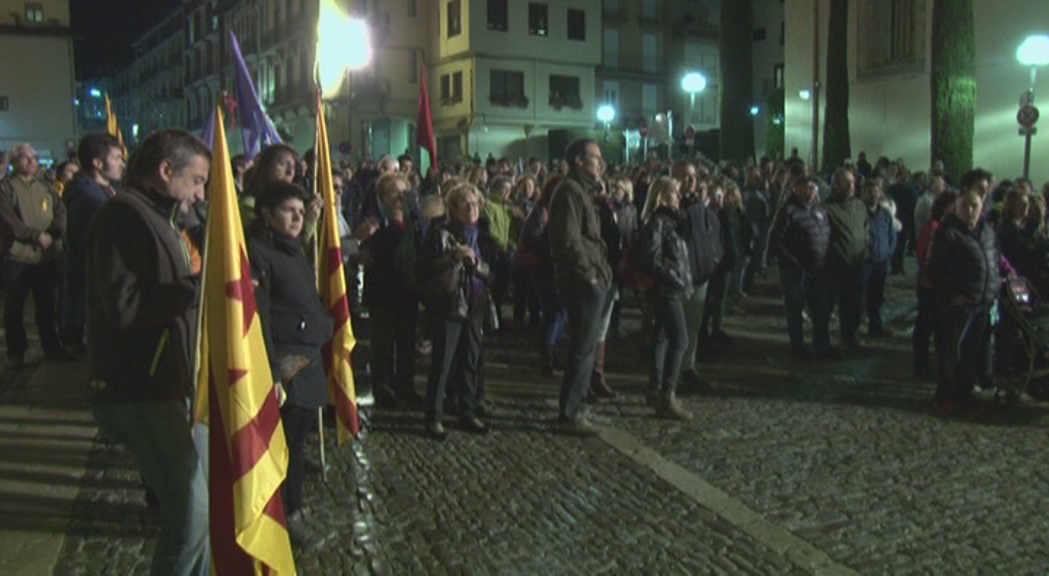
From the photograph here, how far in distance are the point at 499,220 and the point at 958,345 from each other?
5118 mm

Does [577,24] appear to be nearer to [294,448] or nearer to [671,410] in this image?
[671,410]

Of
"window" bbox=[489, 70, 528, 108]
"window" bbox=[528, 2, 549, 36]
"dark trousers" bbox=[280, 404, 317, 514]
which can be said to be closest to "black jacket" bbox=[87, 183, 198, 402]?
"dark trousers" bbox=[280, 404, 317, 514]

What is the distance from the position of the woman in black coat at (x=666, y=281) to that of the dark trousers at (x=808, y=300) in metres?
2.59

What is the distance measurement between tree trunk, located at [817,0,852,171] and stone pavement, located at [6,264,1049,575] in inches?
799

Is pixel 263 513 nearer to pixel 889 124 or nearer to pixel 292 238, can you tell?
pixel 292 238

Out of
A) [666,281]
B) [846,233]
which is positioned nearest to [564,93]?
[846,233]

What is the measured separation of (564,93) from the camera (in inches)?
2105

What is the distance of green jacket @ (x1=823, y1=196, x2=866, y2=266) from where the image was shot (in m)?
10.1

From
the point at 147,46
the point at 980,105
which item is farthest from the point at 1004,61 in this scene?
the point at 147,46

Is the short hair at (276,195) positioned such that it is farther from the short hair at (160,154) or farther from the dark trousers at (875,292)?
the dark trousers at (875,292)

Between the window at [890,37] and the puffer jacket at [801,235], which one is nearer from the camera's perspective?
the puffer jacket at [801,235]

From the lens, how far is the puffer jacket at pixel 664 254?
7.51m

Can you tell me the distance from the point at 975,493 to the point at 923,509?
1.71 feet

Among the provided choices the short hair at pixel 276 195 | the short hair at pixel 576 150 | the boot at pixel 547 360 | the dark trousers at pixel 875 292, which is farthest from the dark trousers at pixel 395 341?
the dark trousers at pixel 875 292
